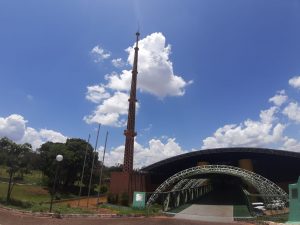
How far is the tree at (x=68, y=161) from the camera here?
60.5m

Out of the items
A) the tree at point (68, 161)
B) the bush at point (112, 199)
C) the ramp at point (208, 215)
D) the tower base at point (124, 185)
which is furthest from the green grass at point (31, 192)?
the ramp at point (208, 215)

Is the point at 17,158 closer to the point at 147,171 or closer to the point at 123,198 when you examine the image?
the point at 123,198

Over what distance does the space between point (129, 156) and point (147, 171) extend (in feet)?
16.3

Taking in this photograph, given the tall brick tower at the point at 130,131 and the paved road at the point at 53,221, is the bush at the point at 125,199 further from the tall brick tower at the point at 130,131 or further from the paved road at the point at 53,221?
the paved road at the point at 53,221

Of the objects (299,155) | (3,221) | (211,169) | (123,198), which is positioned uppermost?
(299,155)

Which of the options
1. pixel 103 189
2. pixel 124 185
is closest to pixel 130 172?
pixel 124 185

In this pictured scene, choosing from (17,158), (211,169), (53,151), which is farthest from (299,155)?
(53,151)

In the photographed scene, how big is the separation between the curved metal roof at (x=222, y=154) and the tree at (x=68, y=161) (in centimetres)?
1297

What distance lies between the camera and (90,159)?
211 feet

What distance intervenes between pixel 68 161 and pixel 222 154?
26.6 meters

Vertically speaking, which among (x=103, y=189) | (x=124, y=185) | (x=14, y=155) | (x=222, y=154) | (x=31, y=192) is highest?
(x=222, y=154)

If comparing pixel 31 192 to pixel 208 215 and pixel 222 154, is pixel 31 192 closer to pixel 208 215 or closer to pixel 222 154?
pixel 208 215

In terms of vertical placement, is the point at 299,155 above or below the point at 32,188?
above

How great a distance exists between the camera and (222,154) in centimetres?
5459
